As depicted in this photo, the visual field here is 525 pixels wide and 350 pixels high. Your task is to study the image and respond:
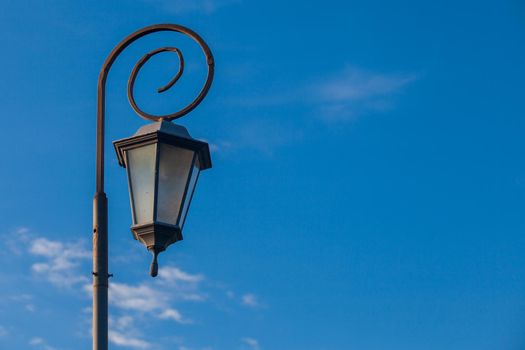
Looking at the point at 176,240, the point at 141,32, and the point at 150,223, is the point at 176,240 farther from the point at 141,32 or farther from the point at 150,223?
the point at 141,32

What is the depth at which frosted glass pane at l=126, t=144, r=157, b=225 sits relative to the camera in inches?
328

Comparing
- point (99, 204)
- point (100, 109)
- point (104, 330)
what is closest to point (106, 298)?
point (104, 330)

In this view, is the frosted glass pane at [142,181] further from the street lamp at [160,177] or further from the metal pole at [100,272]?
the metal pole at [100,272]

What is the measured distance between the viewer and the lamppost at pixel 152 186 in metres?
8.25

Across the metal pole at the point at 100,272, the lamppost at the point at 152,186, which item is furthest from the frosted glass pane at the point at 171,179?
the metal pole at the point at 100,272


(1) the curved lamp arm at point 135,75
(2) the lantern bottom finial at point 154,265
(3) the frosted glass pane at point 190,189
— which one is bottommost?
(2) the lantern bottom finial at point 154,265

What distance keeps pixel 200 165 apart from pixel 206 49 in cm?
130

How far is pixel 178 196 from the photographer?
8398mm

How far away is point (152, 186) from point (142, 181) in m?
0.12

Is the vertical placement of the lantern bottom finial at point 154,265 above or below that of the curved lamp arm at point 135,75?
below

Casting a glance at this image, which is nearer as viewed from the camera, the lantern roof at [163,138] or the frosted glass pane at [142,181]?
the frosted glass pane at [142,181]

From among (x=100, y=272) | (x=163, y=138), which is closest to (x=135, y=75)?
(x=163, y=138)

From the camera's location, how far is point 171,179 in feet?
27.7

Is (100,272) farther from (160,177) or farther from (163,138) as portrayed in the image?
(163,138)
